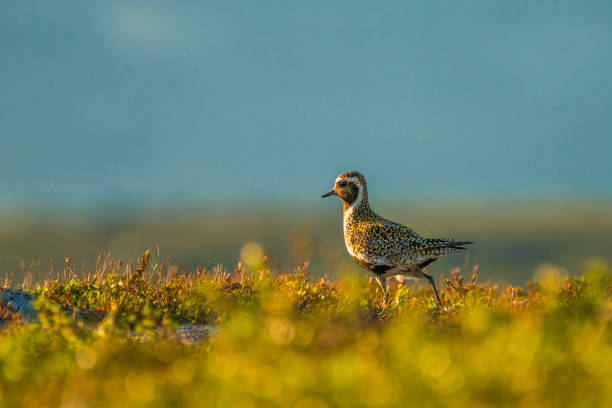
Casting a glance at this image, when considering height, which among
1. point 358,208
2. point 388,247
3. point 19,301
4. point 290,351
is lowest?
point 19,301

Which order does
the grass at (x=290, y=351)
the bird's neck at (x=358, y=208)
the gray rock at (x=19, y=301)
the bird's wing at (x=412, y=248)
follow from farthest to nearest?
the bird's neck at (x=358, y=208), the bird's wing at (x=412, y=248), the gray rock at (x=19, y=301), the grass at (x=290, y=351)

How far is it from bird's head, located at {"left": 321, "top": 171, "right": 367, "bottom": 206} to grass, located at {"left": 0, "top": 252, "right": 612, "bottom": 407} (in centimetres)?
197

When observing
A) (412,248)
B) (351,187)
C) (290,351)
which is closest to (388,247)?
(412,248)

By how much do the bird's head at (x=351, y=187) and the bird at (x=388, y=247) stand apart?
0.14 feet

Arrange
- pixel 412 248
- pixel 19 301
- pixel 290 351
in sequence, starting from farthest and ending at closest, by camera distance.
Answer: pixel 412 248
pixel 19 301
pixel 290 351

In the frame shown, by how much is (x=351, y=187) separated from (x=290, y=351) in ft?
19.1

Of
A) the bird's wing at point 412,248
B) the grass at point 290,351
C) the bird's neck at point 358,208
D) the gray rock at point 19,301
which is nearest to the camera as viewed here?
the grass at point 290,351

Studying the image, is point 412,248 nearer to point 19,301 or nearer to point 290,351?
point 290,351

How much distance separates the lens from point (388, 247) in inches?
420

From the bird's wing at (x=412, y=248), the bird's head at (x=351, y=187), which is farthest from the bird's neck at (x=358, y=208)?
the bird's wing at (x=412, y=248)

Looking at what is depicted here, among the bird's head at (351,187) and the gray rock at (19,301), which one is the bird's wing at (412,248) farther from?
the gray rock at (19,301)

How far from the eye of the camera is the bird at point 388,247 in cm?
1058

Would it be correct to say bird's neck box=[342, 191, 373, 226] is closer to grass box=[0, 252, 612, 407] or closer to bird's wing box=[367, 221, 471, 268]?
bird's wing box=[367, 221, 471, 268]

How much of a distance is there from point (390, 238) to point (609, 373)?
532cm
